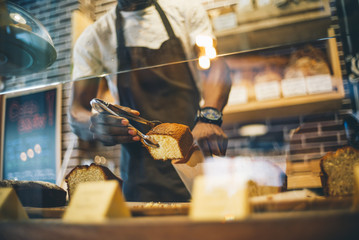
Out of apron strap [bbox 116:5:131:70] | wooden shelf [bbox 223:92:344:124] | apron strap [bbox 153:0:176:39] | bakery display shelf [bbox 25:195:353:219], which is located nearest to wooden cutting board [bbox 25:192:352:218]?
bakery display shelf [bbox 25:195:353:219]

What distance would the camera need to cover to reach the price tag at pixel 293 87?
1113mm

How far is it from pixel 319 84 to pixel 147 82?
70cm

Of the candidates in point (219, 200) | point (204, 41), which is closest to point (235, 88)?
point (204, 41)

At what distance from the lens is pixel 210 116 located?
3.36 feet

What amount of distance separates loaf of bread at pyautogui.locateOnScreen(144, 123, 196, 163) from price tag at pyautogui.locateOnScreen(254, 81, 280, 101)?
1.37 feet

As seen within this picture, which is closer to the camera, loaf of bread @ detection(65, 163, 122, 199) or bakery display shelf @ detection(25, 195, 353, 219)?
bakery display shelf @ detection(25, 195, 353, 219)

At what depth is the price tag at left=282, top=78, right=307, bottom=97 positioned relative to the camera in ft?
3.65

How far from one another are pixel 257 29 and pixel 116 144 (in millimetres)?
694

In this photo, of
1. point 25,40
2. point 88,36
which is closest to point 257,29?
point 88,36

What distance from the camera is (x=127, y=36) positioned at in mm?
1100

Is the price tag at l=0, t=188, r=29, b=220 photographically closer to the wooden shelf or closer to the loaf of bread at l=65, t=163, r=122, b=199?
the loaf of bread at l=65, t=163, r=122, b=199

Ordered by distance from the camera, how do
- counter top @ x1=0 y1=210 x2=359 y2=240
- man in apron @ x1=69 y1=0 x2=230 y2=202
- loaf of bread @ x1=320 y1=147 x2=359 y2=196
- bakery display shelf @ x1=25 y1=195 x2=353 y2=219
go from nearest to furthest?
counter top @ x1=0 y1=210 x2=359 y2=240
bakery display shelf @ x1=25 y1=195 x2=353 y2=219
loaf of bread @ x1=320 y1=147 x2=359 y2=196
man in apron @ x1=69 y1=0 x2=230 y2=202

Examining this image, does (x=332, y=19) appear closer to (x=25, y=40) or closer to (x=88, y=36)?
(x=88, y=36)

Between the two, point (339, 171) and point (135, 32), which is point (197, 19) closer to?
point (135, 32)
